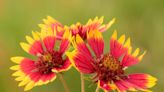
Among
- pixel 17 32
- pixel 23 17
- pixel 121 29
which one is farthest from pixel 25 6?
pixel 121 29

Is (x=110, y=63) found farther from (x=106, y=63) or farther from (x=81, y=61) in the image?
(x=81, y=61)

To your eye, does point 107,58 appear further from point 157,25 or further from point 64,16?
point 64,16

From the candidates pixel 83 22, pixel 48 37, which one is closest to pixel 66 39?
pixel 48 37

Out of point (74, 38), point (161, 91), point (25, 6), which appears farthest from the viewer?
point (25, 6)

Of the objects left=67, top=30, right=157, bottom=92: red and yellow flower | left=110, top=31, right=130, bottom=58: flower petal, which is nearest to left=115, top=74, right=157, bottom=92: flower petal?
left=67, top=30, right=157, bottom=92: red and yellow flower

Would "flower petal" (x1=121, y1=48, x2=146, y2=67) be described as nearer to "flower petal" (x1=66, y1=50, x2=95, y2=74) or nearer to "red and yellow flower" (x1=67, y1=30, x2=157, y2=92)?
"red and yellow flower" (x1=67, y1=30, x2=157, y2=92)
